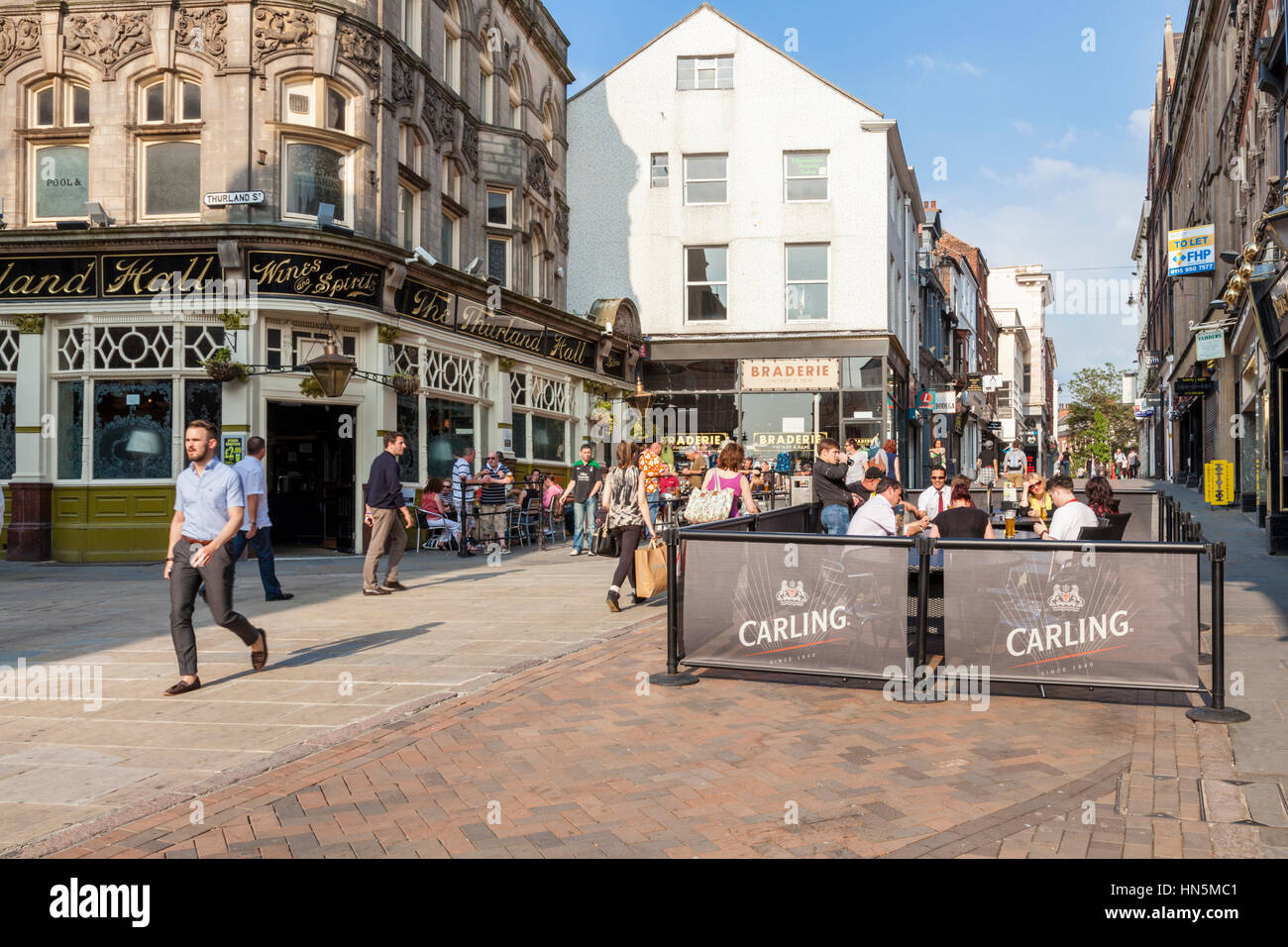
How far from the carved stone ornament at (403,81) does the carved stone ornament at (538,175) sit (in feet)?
18.1

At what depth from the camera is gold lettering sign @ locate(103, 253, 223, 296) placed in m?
16.3

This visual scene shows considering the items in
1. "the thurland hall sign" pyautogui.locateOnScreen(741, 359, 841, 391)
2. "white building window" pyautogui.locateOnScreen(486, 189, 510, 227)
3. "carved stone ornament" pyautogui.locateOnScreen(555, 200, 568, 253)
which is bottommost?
"the thurland hall sign" pyautogui.locateOnScreen(741, 359, 841, 391)

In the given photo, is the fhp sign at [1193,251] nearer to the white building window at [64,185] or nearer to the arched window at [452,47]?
the arched window at [452,47]

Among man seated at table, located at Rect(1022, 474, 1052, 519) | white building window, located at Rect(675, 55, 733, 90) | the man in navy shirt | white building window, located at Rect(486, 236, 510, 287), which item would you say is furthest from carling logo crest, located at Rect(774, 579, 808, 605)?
white building window, located at Rect(675, 55, 733, 90)

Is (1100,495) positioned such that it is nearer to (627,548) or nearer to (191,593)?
(627,548)

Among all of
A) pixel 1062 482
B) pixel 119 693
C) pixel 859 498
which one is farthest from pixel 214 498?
pixel 859 498

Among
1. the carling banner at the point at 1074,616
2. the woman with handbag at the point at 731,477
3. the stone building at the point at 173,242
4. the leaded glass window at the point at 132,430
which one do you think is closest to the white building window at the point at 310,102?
the stone building at the point at 173,242

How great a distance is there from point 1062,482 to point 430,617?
242 inches

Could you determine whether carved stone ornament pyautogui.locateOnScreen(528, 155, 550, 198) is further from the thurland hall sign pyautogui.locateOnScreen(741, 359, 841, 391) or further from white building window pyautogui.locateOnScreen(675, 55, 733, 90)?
the thurland hall sign pyautogui.locateOnScreen(741, 359, 841, 391)

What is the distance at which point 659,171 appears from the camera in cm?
3017

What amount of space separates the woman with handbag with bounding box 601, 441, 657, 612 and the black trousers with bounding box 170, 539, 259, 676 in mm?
4186
